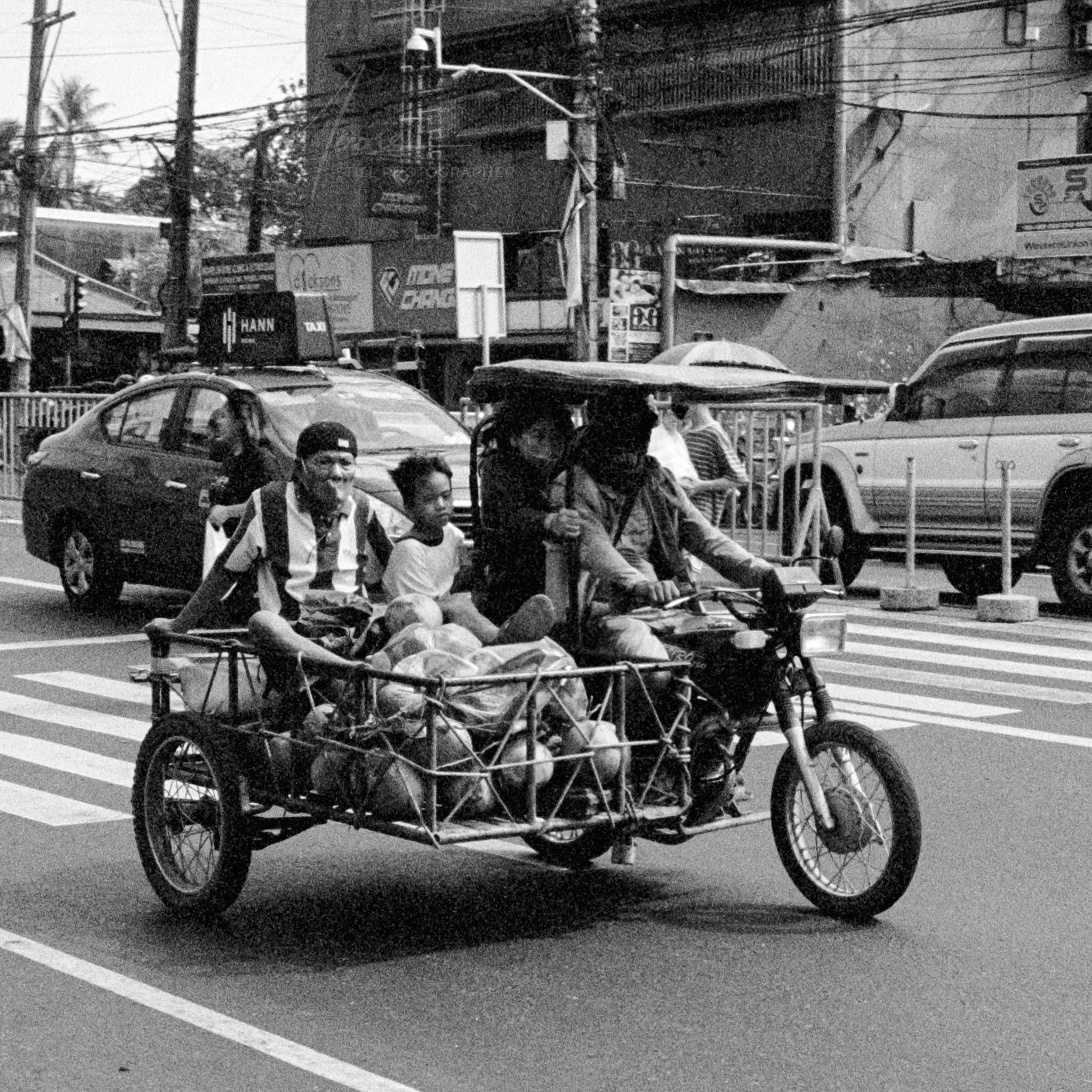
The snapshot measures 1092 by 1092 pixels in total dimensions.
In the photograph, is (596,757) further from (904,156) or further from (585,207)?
(904,156)

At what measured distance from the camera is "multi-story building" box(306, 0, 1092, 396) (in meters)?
35.2

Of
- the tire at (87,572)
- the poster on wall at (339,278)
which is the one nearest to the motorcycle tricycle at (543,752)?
the tire at (87,572)

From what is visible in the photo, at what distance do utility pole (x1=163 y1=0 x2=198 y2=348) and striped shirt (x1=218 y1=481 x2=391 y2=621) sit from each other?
2435 cm

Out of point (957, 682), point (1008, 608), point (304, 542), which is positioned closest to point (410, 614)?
point (304, 542)

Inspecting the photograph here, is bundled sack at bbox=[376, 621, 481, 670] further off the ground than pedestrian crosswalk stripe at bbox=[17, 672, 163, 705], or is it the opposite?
bundled sack at bbox=[376, 621, 481, 670]

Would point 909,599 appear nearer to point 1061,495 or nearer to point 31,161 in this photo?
point 1061,495

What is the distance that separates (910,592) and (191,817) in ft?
34.2

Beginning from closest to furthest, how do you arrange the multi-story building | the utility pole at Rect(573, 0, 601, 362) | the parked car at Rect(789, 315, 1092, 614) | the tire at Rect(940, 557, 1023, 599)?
the parked car at Rect(789, 315, 1092, 614)
the tire at Rect(940, 557, 1023, 599)
the utility pole at Rect(573, 0, 601, 362)
the multi-story building

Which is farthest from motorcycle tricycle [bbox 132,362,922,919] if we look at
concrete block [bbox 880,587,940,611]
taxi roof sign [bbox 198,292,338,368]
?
concrete block [bbox 880,587,940,611]

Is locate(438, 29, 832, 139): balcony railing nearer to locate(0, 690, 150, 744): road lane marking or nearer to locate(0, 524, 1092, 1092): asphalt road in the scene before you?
locate(0, 690, 150, 744): road lane marking

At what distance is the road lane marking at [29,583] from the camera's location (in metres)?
16.9

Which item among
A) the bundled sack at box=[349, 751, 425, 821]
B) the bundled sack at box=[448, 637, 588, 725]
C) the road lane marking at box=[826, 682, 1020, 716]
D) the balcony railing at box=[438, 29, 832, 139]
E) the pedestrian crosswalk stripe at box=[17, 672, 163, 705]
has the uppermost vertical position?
the balcony railing at box=[438, 29, 832, 139]

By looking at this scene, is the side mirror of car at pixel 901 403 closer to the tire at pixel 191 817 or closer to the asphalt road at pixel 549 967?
the asphalt road at pixel 549 967

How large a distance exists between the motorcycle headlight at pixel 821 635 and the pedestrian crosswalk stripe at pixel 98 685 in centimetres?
549
